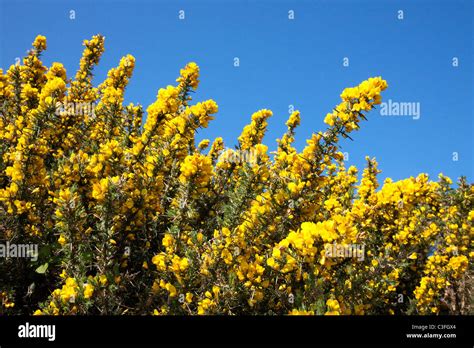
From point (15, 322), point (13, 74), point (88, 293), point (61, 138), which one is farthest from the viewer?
point (13, 74)

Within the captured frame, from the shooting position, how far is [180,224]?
13.9ft

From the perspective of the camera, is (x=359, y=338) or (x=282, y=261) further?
(x=282, y=261)

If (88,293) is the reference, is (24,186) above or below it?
above

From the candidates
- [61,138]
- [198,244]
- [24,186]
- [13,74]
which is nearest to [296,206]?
[198,244]

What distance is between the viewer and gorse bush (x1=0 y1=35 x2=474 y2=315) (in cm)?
346

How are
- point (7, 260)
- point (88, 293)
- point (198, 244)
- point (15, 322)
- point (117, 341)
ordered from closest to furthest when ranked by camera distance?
1. point (117, 341)
2. point (15, 322)
3. point (88, 293)
4. point (198, 244)
5. point (7, 260)

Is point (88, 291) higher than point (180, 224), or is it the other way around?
point (180, 224)

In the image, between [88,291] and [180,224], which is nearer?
[88,291]

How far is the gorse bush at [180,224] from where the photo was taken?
3.46 m

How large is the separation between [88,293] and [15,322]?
1.91 ft

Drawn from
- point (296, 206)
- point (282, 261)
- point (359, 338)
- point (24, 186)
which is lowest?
point (359, 338)

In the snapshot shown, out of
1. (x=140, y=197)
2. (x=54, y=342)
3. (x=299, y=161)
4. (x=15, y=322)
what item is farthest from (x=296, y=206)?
(x=15, y=322)

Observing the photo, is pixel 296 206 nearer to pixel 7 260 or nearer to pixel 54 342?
pixel 54 342

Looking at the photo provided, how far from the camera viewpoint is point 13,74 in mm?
7348
